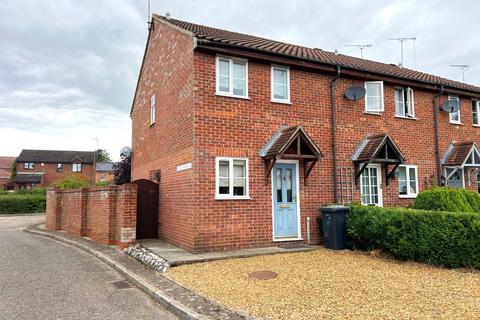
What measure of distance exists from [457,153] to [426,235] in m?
7.76

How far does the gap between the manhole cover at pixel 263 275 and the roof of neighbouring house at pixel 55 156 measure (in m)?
57.6

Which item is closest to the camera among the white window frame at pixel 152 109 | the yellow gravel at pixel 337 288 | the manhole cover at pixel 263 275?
the yellow gravel at pixel 337 288

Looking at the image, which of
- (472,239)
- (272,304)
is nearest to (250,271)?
(272,304)

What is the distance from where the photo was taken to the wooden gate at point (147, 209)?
12.5m

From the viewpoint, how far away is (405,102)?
1390 cm

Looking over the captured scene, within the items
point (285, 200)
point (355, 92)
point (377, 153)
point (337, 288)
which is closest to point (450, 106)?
point (355, 92)

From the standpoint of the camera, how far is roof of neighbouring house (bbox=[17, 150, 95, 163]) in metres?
57.3

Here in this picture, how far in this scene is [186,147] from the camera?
1050 centimetres

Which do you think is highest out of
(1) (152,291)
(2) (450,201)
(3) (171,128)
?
(3) (171,128)

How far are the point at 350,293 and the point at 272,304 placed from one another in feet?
4.70

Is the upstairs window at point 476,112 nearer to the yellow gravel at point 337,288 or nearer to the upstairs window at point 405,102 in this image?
the upstairs window at point 405,102

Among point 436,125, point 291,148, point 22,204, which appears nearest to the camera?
point 291,148

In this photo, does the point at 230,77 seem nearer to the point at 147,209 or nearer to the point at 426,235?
the point at 147,209

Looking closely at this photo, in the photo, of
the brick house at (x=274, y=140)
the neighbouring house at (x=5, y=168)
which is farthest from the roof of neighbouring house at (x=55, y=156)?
the brick house at (x=274, y=140)
